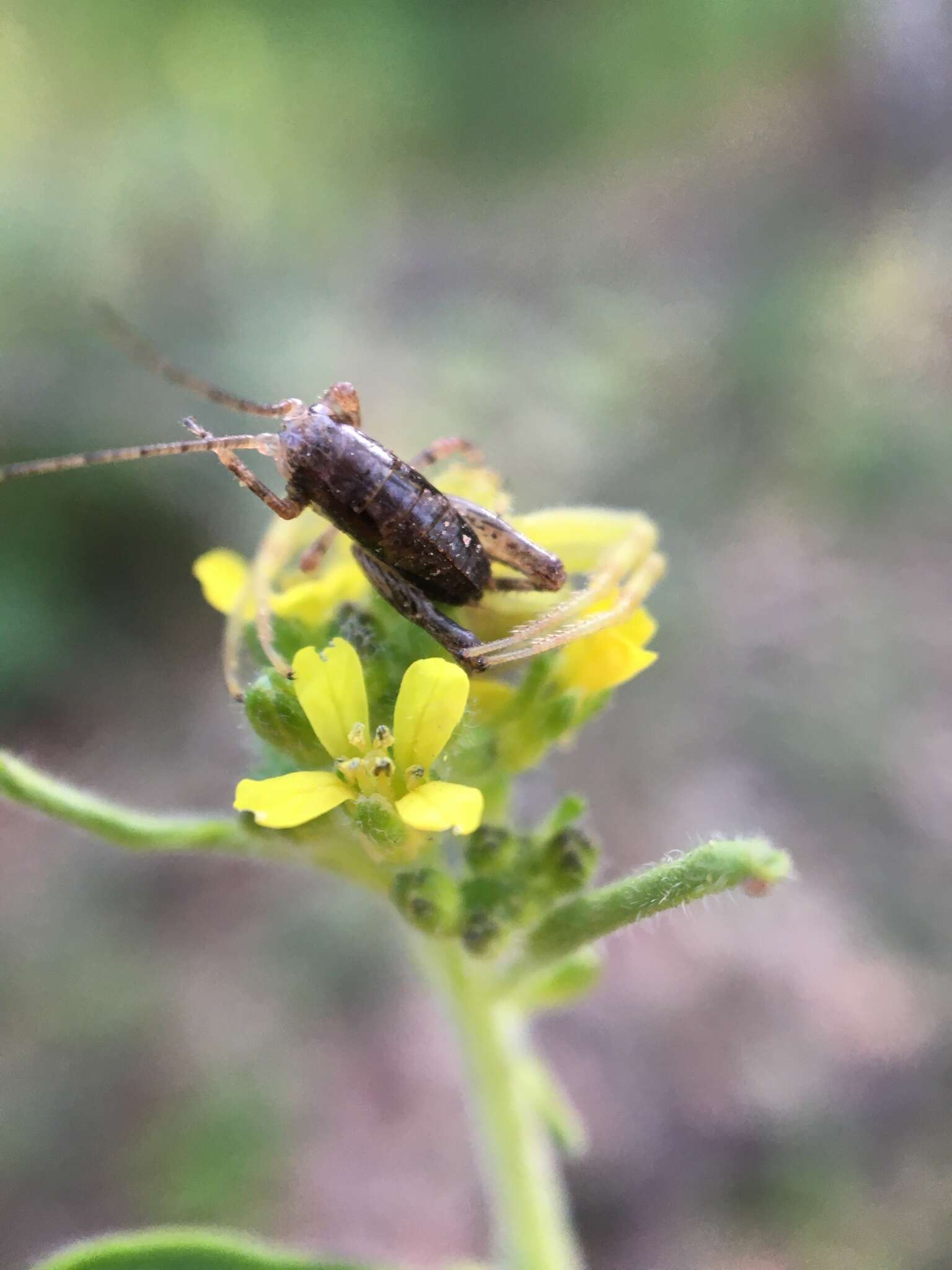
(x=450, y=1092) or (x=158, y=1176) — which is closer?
(x=158, y=1176)

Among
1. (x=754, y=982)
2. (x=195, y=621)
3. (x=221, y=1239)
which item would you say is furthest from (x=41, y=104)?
(x=221, y=1239)

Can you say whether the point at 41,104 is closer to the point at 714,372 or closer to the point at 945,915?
the point at 714,372

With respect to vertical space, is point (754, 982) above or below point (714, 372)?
below

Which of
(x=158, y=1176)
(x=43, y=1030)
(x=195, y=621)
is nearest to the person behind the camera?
(x=158, y=1176)

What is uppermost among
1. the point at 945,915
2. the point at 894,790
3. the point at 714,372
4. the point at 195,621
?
the point at 714,372

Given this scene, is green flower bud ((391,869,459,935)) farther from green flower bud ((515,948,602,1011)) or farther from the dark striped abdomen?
the dark striped abdomen

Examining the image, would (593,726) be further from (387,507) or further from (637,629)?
(387,507)

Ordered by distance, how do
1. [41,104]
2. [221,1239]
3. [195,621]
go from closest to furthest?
[221,1239] < [195,621] < [41,104]

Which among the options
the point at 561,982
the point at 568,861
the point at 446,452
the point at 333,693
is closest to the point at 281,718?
the point at 333,693
